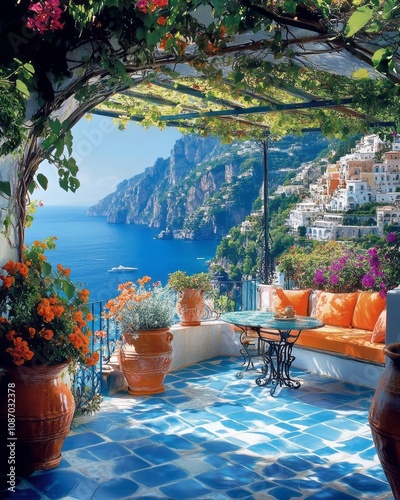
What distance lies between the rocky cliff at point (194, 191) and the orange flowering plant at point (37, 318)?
13419 millimetres

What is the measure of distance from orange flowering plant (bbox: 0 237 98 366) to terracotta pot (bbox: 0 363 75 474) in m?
0.09

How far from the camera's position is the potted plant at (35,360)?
345cm

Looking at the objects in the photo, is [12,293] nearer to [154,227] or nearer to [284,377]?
[284,377]

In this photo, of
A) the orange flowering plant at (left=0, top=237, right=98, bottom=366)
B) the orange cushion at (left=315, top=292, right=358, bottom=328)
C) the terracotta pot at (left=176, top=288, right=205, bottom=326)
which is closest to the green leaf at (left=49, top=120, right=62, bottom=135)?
the orange flowering plant at (left=0, top=237, right=98, bottom=366)

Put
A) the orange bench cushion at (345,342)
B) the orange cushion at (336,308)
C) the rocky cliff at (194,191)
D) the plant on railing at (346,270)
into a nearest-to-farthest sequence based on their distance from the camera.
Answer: the orange bench cushion at (345,342) < the plant on railing at (346,270) < the orange cushion at (336,308) < the rocky cliff at (194,191)

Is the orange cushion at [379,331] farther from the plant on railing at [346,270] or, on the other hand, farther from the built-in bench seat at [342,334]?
the plant on railing at [346,270]

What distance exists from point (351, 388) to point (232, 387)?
1.08 meters

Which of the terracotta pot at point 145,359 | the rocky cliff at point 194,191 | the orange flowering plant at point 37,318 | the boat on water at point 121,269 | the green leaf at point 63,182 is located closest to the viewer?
the orange flowering plant at point 37,318

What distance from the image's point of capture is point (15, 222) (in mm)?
3756

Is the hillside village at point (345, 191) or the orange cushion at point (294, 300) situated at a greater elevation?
the hillside village at point (345, 191)

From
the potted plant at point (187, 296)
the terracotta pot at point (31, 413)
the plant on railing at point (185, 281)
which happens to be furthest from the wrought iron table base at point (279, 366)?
the terracotta pot at point (31, 413)

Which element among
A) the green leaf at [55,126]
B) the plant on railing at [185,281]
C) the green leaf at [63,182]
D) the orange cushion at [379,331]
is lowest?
the orange cushion at [379,331]

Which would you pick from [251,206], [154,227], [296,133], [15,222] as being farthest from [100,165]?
[15,222]

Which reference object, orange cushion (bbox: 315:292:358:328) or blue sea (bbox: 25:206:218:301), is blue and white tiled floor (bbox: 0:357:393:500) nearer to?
orange cushion (bbox: 315:292:358:328)
